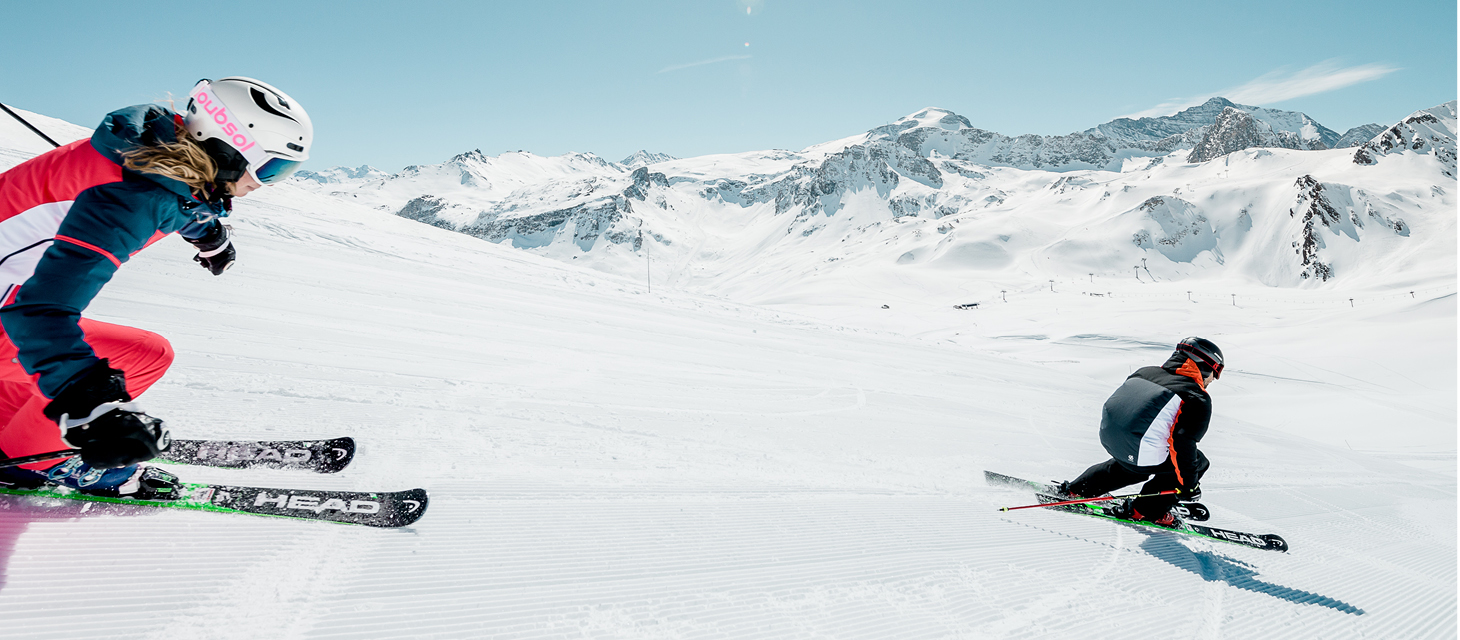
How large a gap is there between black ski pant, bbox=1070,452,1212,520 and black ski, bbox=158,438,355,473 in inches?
210

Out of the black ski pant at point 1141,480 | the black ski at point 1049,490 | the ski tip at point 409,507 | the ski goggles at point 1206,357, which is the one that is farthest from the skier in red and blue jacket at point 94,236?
the ski goggles at point 1206,357

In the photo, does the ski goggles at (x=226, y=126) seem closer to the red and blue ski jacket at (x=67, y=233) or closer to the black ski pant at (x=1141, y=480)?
the red and blue ski jacket at (x=67, y=233)

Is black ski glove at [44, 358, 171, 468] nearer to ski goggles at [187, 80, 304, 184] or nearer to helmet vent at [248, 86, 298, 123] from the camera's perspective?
ski goggles at [187, 80, 304, 184]

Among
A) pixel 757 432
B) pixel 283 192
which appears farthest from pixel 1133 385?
pixel 283 192

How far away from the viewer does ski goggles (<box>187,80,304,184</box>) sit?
8.21 feet

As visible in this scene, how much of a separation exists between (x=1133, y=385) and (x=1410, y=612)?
2.14 metres

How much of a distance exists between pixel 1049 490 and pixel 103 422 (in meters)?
5.63

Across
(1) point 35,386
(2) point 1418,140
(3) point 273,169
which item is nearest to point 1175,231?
(2) point 1418,140

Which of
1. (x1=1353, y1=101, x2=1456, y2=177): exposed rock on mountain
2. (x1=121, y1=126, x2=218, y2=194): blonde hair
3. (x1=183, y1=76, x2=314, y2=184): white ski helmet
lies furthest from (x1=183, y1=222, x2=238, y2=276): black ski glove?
(x1=1353, y1=101, x2=1456, y2=177): exposed rock on mountain

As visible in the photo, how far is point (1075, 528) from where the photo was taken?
4.37 meters

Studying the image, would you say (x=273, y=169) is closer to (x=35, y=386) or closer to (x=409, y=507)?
(x=35, y=386)

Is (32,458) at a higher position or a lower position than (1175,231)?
lower

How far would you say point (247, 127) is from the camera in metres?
2.62

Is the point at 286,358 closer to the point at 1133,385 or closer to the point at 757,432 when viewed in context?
the point at 757,432
